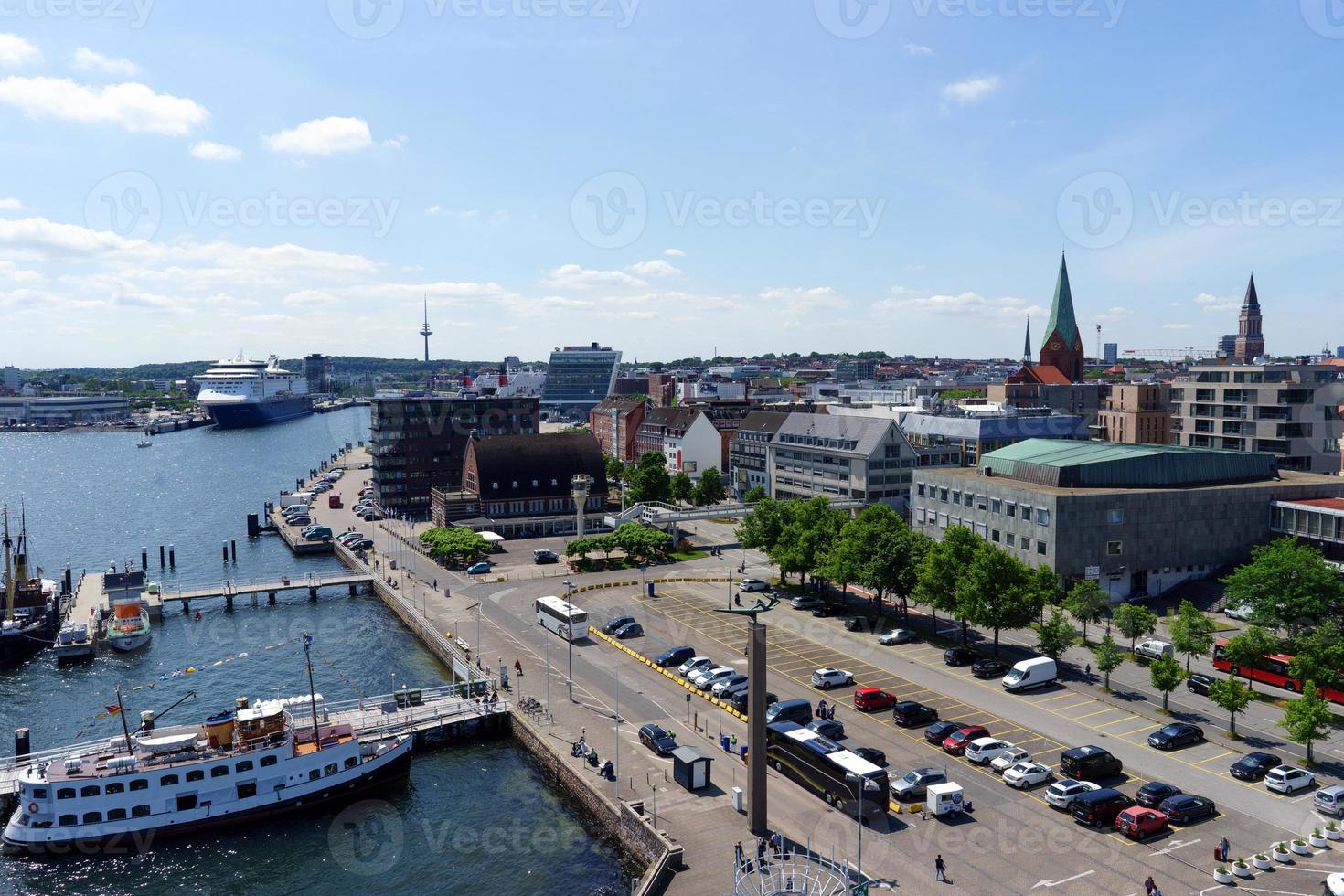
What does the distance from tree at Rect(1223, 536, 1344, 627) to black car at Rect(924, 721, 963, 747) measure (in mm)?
28172

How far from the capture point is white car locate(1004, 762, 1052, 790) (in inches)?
1682

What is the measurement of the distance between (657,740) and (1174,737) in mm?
27031

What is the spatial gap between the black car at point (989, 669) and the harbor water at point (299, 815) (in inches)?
1116

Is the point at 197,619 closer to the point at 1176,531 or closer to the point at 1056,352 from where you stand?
the point at 1176,531

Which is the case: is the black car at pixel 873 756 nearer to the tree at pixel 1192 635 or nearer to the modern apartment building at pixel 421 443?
the tree at pixel 1192 635

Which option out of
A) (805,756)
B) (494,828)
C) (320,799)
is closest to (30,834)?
(320,799)

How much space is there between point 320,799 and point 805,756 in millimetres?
26295

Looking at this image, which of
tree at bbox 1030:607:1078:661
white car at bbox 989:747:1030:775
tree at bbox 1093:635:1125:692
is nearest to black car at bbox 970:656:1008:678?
tree at bbox 1030:607:1078:661

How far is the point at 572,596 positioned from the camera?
82562mm

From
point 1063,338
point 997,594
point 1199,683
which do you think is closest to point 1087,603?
point 997,594

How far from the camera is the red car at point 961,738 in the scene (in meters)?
46.8

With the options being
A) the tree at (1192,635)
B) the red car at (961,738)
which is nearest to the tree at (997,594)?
the tree at (1192,635)

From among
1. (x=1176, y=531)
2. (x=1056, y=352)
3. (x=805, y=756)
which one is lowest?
(x=805, y=756)

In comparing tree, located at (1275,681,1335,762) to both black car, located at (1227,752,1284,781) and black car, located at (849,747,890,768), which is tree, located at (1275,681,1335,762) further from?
black car, located at (849,747,890,768)
